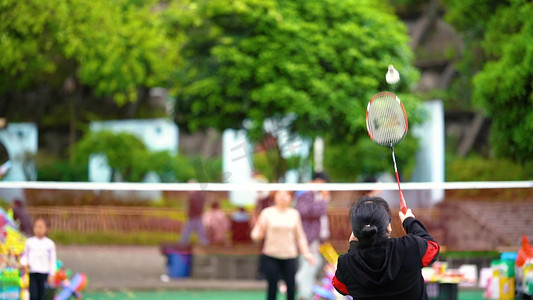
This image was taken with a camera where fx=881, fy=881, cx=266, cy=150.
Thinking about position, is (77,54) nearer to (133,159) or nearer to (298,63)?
(298,63)

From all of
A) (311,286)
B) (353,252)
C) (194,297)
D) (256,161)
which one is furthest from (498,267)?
(256,161)

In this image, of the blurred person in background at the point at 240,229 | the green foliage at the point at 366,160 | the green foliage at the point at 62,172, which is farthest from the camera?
the green foliage at the point at 62,172

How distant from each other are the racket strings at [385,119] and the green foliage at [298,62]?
32.9 feet

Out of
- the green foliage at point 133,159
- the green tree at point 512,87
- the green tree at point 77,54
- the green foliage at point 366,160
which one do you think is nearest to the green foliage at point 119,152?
the green foliage at point 133,159

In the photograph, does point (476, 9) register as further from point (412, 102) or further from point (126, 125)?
point (126, 125)

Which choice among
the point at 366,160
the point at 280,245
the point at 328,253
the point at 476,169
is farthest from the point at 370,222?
the point at 476,169

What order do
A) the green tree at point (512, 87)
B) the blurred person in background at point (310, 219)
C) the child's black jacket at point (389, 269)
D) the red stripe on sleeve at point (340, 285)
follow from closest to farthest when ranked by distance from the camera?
1. the child's black jacket at point (389, 269)
2. the red stripe on sleeve at point (340, 285)
3. the green tree at point (512, 87)
4. the blurred person in background at point (310, 219)

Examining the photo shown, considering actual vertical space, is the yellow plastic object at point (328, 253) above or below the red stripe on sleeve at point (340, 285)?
below

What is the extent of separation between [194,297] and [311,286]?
2.61 meters

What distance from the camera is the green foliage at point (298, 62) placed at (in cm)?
1752

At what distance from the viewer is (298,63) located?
1761 centimetres

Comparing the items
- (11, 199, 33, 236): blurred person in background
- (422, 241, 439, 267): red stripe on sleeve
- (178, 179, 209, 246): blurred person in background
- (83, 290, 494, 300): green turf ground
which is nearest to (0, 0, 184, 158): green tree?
(11, 199, 33, 236): blurred person in background

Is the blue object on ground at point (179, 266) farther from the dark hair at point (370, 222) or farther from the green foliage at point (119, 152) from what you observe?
the dark hair at point (370, 222)

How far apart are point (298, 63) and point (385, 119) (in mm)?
10404
